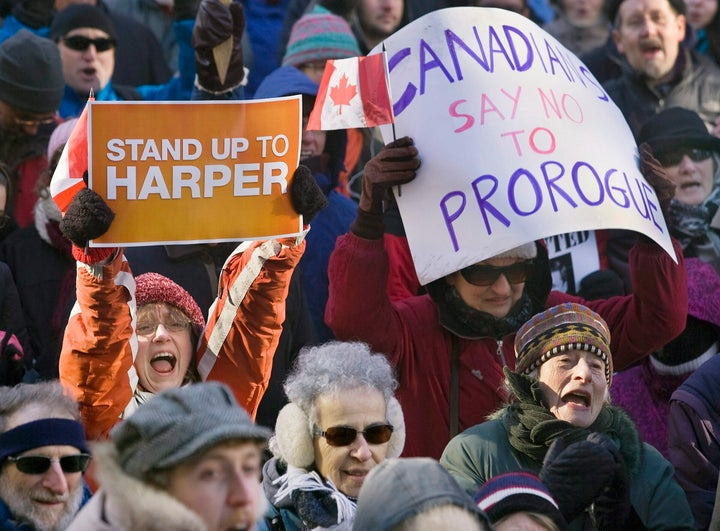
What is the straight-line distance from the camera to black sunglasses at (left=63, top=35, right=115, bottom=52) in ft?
25.2

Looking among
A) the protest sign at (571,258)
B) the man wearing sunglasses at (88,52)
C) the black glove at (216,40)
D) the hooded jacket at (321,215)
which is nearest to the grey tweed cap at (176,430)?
the black glove at (216,40)

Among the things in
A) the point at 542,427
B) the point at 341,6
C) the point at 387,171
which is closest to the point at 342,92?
the point at 387,171

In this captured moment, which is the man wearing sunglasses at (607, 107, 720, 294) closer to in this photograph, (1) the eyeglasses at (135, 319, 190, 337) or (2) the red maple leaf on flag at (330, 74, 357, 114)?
(2) the red maple leaf on flag at (330, 74, 357, 114)

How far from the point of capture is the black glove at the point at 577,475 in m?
4.32

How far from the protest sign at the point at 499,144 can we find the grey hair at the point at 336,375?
614 millimetres

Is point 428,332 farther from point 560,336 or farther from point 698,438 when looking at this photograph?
point 698,438

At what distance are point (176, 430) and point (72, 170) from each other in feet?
5.77

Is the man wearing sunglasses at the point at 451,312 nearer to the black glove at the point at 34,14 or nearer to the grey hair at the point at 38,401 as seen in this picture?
the grey hair at the point at 38,401

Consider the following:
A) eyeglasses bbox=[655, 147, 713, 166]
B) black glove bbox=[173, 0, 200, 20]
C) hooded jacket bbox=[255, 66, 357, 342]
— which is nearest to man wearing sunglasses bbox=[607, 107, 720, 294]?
eyeglasses bbox=[655, 147, 713, 166]

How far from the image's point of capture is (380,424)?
4.58m

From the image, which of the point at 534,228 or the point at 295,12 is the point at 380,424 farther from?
the point at 295,12

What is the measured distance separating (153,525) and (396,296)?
2998 mm

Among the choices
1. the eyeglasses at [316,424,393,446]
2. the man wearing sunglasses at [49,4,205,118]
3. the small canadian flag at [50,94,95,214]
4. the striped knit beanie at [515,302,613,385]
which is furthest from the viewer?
the man wearing sunglasses at [49,4,205,118]

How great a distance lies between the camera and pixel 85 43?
25.2 feet
